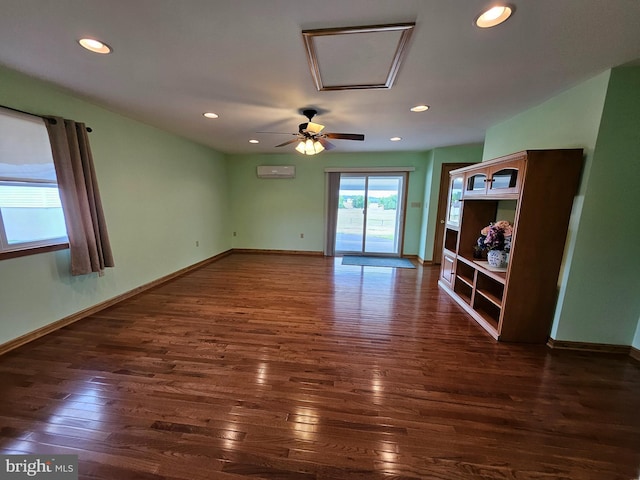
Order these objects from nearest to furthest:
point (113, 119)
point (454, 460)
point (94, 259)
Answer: point (454, 460), point (94, 259), point (113, 119)

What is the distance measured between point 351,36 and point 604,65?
1.95 meters

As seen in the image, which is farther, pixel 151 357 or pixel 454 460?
pixel 151 357

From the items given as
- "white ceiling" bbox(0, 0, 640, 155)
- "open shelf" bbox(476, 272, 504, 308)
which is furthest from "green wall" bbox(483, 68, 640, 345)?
"open shelf" bbox(476, 272, 504, 308)

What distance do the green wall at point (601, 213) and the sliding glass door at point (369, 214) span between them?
3382 millimetres

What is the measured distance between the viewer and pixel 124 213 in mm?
3172

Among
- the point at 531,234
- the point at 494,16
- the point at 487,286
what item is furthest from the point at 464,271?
the point at 494,16

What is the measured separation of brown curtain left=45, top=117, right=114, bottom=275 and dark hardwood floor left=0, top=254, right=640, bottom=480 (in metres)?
0.73

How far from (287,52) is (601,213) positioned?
9.29 ft

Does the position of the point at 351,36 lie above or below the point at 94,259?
above

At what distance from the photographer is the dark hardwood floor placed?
1284 mm

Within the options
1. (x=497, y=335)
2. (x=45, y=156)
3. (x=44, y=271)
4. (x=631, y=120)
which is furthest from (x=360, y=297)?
(x=45, y=156)

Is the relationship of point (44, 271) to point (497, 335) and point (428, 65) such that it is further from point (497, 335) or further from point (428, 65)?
point (497, 335)

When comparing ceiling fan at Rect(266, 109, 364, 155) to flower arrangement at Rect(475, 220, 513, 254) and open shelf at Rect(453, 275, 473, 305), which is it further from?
open shelf at Rect(453, 275, 473, 305)

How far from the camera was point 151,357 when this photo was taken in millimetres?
2088
